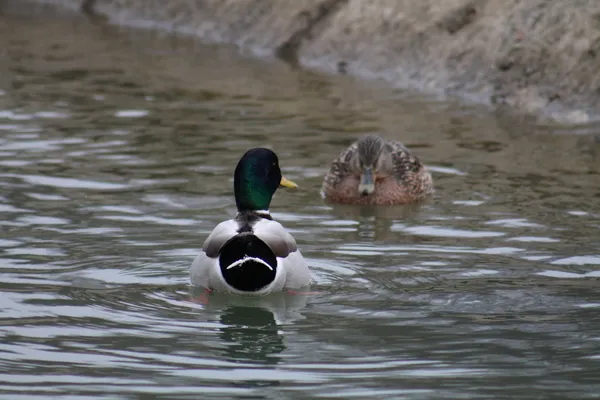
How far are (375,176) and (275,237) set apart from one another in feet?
14.8

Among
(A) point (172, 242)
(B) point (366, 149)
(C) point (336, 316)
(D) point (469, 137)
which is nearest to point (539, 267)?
(C) point (336, 316)

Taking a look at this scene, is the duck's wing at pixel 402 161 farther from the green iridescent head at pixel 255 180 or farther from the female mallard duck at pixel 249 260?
the female mallard duck at pixel 249 260

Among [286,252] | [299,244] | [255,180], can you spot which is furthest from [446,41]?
[286,252]

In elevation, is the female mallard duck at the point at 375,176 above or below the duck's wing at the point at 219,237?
above

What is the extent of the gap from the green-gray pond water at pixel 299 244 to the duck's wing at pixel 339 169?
19 centimetres

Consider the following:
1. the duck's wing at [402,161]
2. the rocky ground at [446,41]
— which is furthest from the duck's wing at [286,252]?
the rocky ground at [446,41]

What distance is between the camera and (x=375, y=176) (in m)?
13.0

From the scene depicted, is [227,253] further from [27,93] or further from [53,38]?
[53,38]

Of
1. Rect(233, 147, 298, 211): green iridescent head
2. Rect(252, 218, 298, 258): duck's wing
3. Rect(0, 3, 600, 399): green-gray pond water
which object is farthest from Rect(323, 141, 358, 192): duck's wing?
Rect(252, 218, 298, 258): duck's wing

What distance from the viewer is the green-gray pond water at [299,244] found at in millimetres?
6824

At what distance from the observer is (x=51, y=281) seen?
8.89 metres

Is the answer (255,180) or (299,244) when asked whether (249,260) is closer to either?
(255,180)

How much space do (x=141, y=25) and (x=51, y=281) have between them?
15.2 meters

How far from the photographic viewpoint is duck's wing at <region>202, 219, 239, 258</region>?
848 cm
